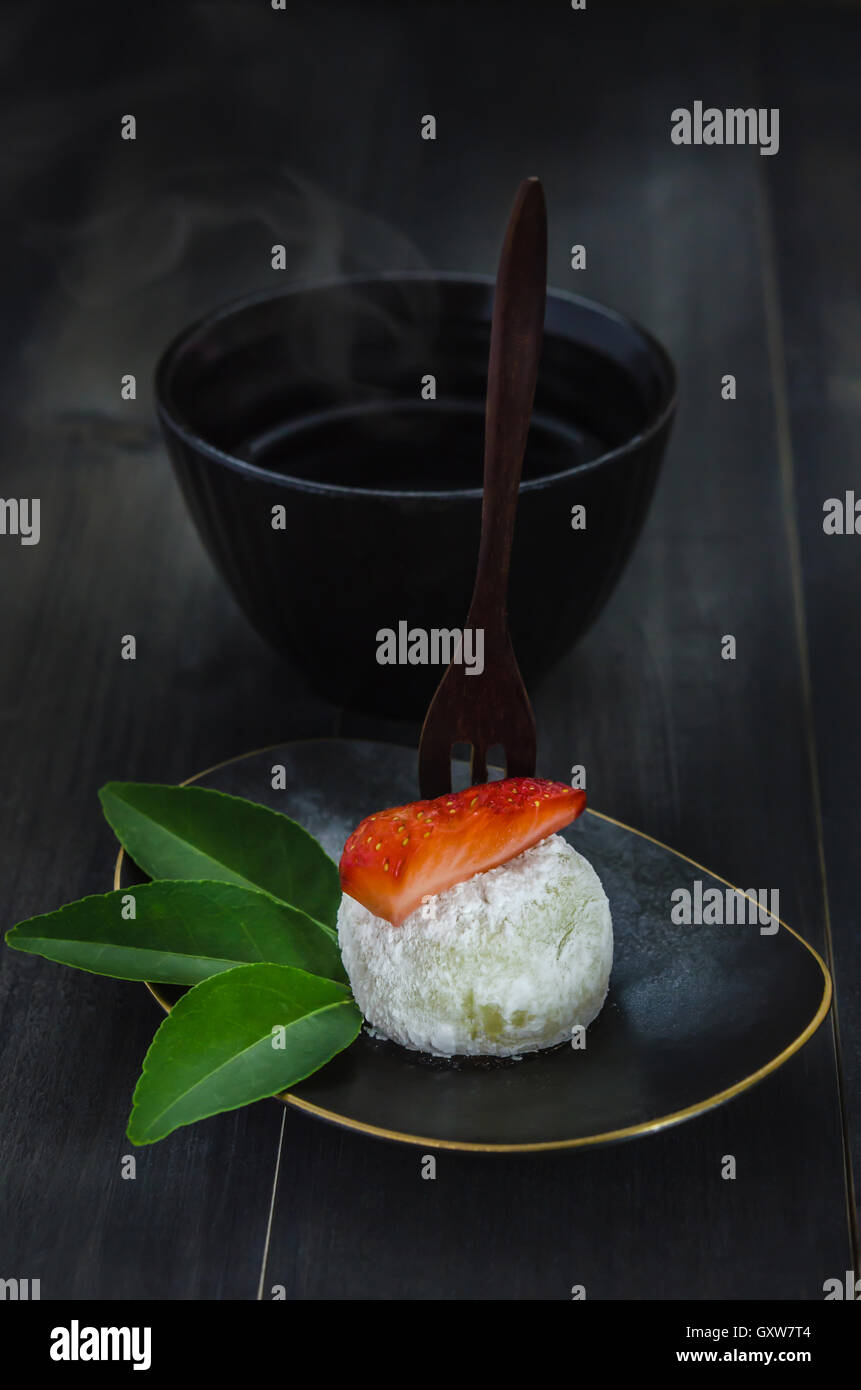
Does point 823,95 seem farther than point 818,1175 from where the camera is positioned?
Yes

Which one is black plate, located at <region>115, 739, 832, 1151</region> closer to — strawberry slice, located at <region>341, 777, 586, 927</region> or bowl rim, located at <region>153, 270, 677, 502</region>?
strawberry slice, located at <region>341, 777, 586, 927</region>

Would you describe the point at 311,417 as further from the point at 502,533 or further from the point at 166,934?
the point at 166,934

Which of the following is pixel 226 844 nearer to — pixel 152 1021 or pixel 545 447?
pixel 152 1021

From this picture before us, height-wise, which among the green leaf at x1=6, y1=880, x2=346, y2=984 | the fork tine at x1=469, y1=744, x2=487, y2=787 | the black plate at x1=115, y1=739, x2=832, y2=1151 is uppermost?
the fork tine at x1=469, y1=744, x2=487, y2=787

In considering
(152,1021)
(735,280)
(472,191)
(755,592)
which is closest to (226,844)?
(152,1021)

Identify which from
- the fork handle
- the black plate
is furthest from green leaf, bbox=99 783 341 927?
the fork handle

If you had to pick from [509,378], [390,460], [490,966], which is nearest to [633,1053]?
[490,966]
